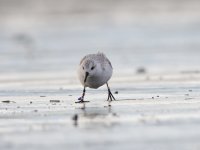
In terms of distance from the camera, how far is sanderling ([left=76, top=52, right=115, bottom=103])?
1202 cm

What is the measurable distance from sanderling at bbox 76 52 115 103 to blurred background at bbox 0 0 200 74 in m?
4.00

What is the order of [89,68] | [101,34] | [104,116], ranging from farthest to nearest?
[101,34] < [89,68] < [104,116]

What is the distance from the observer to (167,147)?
7.78m

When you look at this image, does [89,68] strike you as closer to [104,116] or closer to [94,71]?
[94,71]

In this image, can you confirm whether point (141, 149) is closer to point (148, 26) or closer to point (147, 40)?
point (147, 40)

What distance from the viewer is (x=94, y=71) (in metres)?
12.1

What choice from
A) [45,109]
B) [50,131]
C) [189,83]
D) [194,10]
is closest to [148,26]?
[194,10]

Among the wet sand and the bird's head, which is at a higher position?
the bird's head

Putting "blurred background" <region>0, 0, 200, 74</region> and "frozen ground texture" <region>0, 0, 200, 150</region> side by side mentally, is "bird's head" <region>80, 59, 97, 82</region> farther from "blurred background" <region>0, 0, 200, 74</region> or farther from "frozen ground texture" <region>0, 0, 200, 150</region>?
"blurred background" <region>0, 0, 200, 74</region>

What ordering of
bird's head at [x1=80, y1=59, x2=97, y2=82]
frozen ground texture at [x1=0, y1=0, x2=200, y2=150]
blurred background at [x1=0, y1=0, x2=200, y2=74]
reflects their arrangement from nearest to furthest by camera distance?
frozen ground texture at [x1=0, y1=0, x2=200, y2=150], bird's head at [x1=80, y1=59, x2=97, y2=82], blurred background at [x1=0, y1=0, x2=200, y2=74]

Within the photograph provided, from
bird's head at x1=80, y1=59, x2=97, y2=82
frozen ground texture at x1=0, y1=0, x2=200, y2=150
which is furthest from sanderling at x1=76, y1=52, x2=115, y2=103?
frozen ground texture at x1=0, y1=0, x2=200, y2=150

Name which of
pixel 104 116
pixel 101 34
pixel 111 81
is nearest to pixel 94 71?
pixel 104 116

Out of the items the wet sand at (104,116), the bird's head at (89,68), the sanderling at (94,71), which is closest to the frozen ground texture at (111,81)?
the wet sand at (104,116)

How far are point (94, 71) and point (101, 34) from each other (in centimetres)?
1293
